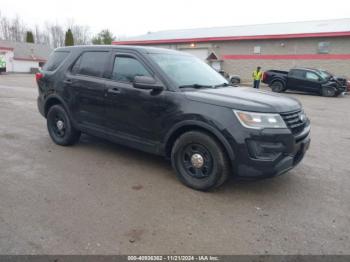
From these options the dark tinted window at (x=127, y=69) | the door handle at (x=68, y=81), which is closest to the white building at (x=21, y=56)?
the door handle at (x=68, y=81)

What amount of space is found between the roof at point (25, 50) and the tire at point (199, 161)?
47.5 meters

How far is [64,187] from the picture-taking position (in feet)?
12.9

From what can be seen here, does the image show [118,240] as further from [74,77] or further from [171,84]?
[74,77]

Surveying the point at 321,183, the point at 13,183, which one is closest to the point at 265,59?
the point at 321,183

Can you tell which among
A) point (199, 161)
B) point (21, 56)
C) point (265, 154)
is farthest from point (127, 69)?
point (21, 56)

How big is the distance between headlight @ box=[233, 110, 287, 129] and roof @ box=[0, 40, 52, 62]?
48.2 meters

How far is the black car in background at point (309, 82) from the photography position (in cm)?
1728

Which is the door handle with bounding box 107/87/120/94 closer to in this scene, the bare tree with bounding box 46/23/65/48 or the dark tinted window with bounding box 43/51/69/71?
the dark tinted window with bounding box 43/51/69/71

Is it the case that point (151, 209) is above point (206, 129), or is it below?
below

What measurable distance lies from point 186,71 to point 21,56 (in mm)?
49831

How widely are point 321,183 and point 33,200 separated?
12.9ft

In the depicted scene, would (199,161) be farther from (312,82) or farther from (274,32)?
(274,32)

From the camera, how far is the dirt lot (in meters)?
2.81

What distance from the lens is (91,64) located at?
5016mm
